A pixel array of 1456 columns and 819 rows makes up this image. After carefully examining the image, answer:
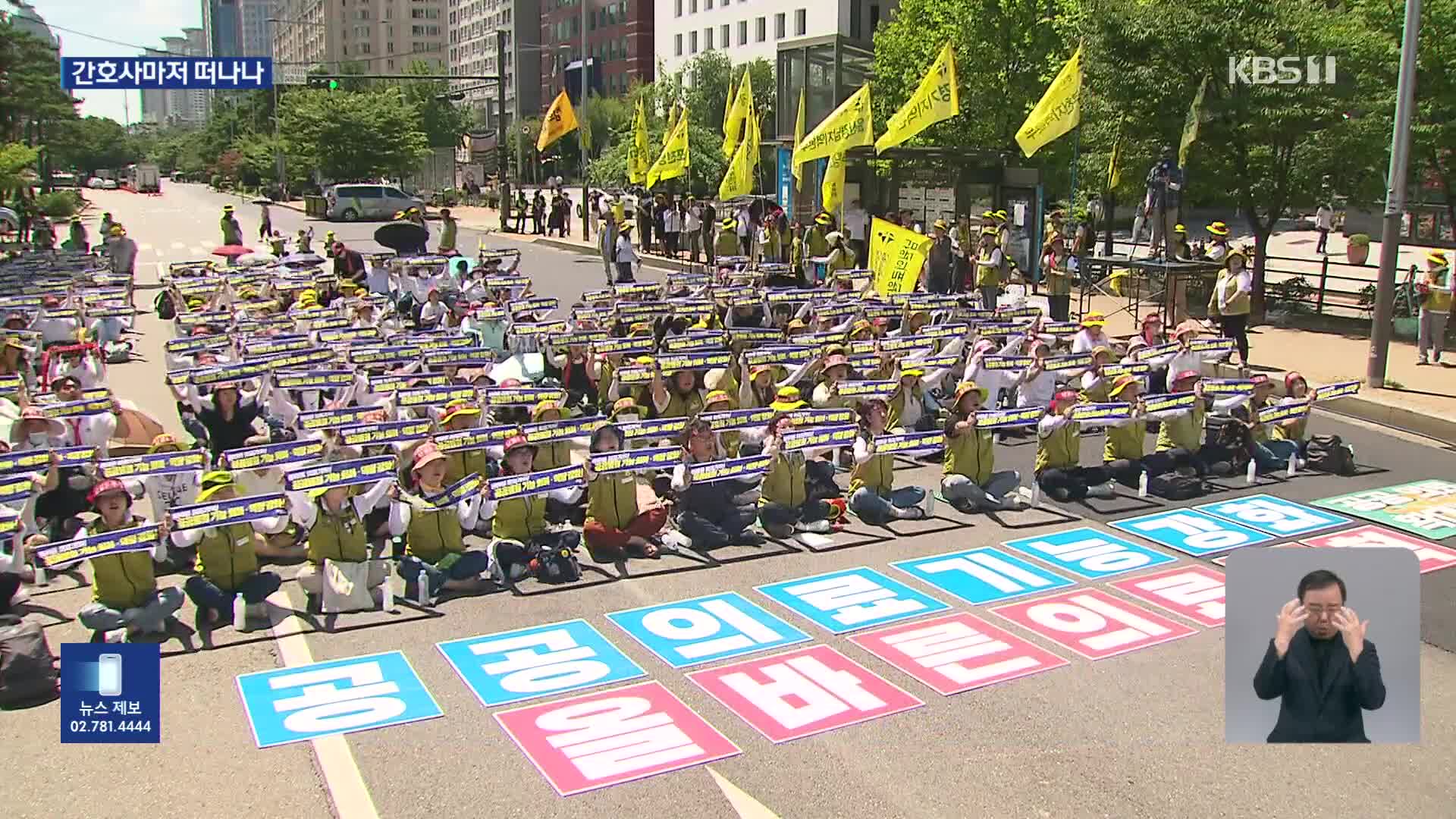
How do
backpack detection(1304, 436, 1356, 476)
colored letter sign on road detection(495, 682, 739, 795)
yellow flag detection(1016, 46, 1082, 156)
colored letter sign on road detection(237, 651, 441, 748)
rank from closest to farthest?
colored letter sign on road detection(495, 682, 739, 795) < colored letter sign on road detection(237, 651, 441, 748) < backpack detection(1304, 436, 1356, 476) < yellow flag detection(1016, 46, 1082, 156)

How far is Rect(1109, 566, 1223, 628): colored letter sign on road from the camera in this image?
983 centimetres

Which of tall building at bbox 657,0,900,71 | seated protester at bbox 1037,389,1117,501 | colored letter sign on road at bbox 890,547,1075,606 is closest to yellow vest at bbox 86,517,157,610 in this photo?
colored letter sign on road at bbox 890,547,1075,606

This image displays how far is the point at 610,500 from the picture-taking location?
11.1m

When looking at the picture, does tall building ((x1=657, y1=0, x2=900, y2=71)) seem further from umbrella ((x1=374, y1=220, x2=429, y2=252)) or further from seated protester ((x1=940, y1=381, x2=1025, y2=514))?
seated protester ((x1=940, y1=381, x2=1025, y2=514))

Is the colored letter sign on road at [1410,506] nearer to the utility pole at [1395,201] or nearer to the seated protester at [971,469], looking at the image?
the seated protester at [971,469]

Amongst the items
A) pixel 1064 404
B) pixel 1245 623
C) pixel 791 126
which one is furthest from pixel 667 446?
pixel 791 126

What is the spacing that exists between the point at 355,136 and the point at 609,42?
159 feet

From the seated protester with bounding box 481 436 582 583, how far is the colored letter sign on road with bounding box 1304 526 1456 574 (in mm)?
6445

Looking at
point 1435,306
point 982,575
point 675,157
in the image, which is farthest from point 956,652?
point 675,157

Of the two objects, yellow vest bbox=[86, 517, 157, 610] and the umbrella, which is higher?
the umbrella

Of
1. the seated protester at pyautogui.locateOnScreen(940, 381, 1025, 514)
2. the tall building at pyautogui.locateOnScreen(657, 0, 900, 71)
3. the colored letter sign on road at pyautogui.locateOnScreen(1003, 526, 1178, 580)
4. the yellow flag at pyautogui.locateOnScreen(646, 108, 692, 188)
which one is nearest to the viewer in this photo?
the colored letter sign on road at pyautogui.locateOnScreen(1003, 526, 1178, 580)

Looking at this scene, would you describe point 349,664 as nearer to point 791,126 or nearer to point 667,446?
point 667,446

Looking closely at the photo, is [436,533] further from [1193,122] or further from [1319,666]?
[1193,122]

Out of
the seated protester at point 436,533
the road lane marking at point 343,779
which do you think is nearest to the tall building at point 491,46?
the seated protester at point 436,533
